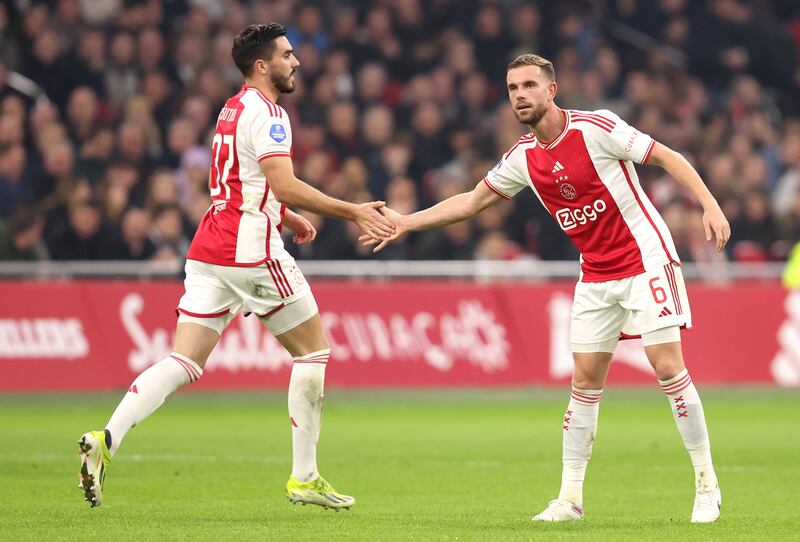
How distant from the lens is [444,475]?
421 inches

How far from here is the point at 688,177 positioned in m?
8.01

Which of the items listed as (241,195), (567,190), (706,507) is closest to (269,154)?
(241,195)

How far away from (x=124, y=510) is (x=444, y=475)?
2963 millimetres

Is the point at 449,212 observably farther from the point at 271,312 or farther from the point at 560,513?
the point at 560,513

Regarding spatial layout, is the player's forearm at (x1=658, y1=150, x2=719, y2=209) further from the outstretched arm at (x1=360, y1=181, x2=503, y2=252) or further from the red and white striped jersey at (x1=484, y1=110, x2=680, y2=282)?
the outstretched arm at (x1=360, y1=181, x2=503, y2=252)

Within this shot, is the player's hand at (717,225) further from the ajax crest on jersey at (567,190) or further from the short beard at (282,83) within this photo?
the short beard at (282,83)

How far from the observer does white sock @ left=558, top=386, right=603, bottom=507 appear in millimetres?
8438

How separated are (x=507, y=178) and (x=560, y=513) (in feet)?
6.41

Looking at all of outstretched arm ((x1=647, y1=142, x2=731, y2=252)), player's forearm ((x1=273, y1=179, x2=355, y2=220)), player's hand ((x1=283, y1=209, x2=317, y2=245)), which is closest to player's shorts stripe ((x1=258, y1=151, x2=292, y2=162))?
player's forearm ((x1=273, y1=179, x2=355, y2=220))

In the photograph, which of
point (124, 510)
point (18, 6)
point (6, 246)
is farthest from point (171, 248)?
point (124, 510)

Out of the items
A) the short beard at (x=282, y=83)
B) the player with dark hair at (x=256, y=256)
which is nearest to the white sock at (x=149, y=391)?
the player with dark hair at (x=256, y=256)

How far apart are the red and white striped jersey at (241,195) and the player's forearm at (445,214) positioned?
3.29 feet

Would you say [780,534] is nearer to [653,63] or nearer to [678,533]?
[678,533]

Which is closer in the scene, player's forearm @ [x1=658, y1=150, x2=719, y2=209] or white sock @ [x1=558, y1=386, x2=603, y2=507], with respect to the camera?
player's forearm @ [x1=658, y1=150, x2=719, y2=209]
